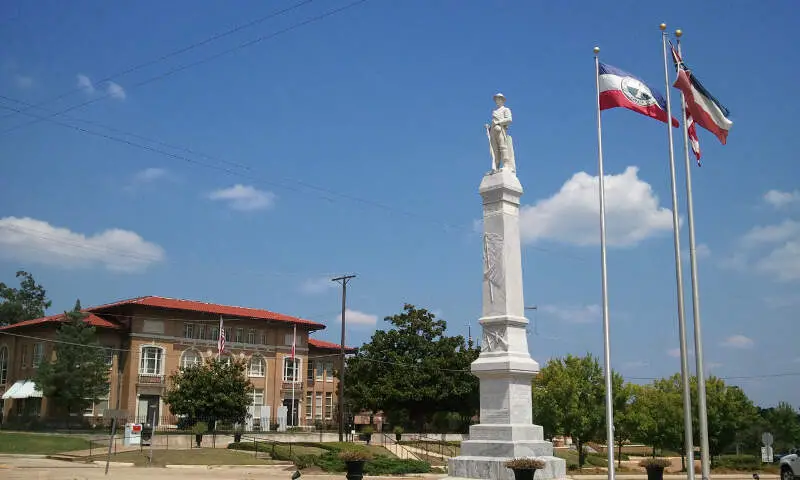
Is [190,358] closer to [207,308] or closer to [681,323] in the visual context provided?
[207,308]

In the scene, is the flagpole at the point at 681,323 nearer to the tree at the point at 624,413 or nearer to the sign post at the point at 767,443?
the sign post at the point at 767,443

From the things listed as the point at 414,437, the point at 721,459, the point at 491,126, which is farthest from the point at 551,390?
the point at 491,126

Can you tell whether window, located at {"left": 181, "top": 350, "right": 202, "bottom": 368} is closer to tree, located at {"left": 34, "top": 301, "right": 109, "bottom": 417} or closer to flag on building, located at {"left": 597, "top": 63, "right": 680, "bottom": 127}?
tree, located at {"left": 34, "top": 301, "right": 109, "bottom": 417}

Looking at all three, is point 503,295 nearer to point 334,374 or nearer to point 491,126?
point 491,126

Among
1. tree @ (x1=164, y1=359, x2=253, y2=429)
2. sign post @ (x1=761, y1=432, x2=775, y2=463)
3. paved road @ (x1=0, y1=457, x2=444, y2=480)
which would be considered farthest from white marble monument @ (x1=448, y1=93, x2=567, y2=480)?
tree @ (x1=164, y1=359, x2=253, y2=429)

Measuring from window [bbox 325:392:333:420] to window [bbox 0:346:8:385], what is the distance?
92.7 feet

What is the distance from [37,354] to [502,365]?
53.3 meters

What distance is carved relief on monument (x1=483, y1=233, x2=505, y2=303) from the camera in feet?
75.7

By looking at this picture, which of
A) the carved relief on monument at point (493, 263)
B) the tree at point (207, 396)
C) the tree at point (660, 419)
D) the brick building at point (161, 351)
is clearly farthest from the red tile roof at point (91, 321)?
the carved relief on monument at point (493, 263)

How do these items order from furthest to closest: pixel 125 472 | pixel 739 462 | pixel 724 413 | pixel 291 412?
pixel 291 412 → pixel 724 413 → pixel 739 462 → pixel 125 472

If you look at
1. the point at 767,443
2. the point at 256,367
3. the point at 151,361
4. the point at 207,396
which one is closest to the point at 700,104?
the point at 767,443

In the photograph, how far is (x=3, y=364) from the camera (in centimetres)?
6812

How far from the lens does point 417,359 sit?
221ft

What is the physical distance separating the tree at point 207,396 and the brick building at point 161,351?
24.9 ft
